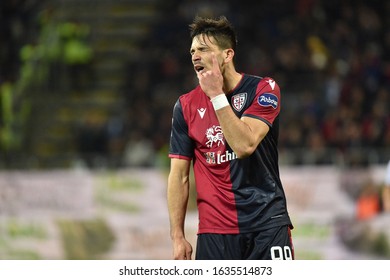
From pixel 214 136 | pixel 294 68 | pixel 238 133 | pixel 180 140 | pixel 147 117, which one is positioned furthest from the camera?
pixel 294 68

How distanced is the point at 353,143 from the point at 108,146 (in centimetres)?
369

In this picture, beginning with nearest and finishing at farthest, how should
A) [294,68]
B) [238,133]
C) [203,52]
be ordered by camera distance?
[238,133], [203,52], [294,68]

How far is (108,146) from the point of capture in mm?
14258

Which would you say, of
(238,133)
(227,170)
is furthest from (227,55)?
(227,170)

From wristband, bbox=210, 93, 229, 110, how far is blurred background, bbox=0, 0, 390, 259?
6.66 metres

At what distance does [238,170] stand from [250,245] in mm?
421

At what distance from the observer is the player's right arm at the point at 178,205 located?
5305 mm

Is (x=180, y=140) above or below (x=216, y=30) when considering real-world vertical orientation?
below

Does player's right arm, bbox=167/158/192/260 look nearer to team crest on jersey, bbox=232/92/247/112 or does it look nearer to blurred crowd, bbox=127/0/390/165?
team crest on jersey, bbox=232/92/247/112

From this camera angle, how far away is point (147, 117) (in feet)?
47.9

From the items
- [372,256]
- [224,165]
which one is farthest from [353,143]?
[224,165]

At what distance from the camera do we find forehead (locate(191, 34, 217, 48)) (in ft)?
17.1

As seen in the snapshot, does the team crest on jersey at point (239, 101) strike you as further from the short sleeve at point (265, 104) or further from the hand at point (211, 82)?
the hand at point (211, 82)

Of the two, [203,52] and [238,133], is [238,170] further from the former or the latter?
[203,52]
